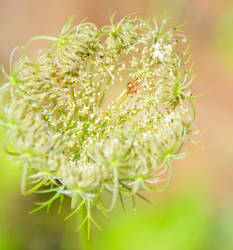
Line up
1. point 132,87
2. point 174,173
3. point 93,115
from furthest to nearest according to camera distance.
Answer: point 174,173
point 132,87
point 93,115

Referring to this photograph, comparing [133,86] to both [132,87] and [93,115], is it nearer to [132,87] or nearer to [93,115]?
[132,87]

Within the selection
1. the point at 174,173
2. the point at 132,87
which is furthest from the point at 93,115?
the point at 174,173

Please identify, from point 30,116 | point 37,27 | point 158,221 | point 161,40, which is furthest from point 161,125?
point 37,27

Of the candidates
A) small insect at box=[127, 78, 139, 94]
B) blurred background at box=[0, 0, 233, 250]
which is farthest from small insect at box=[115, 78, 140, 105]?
blurred background at box=[0, 0, 233, 250]

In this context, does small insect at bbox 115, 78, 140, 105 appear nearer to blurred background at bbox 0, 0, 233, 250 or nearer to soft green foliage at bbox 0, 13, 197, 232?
soft green foliage at bbox 0, 13, 197, 232

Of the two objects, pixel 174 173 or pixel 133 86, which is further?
pixel 174 173
